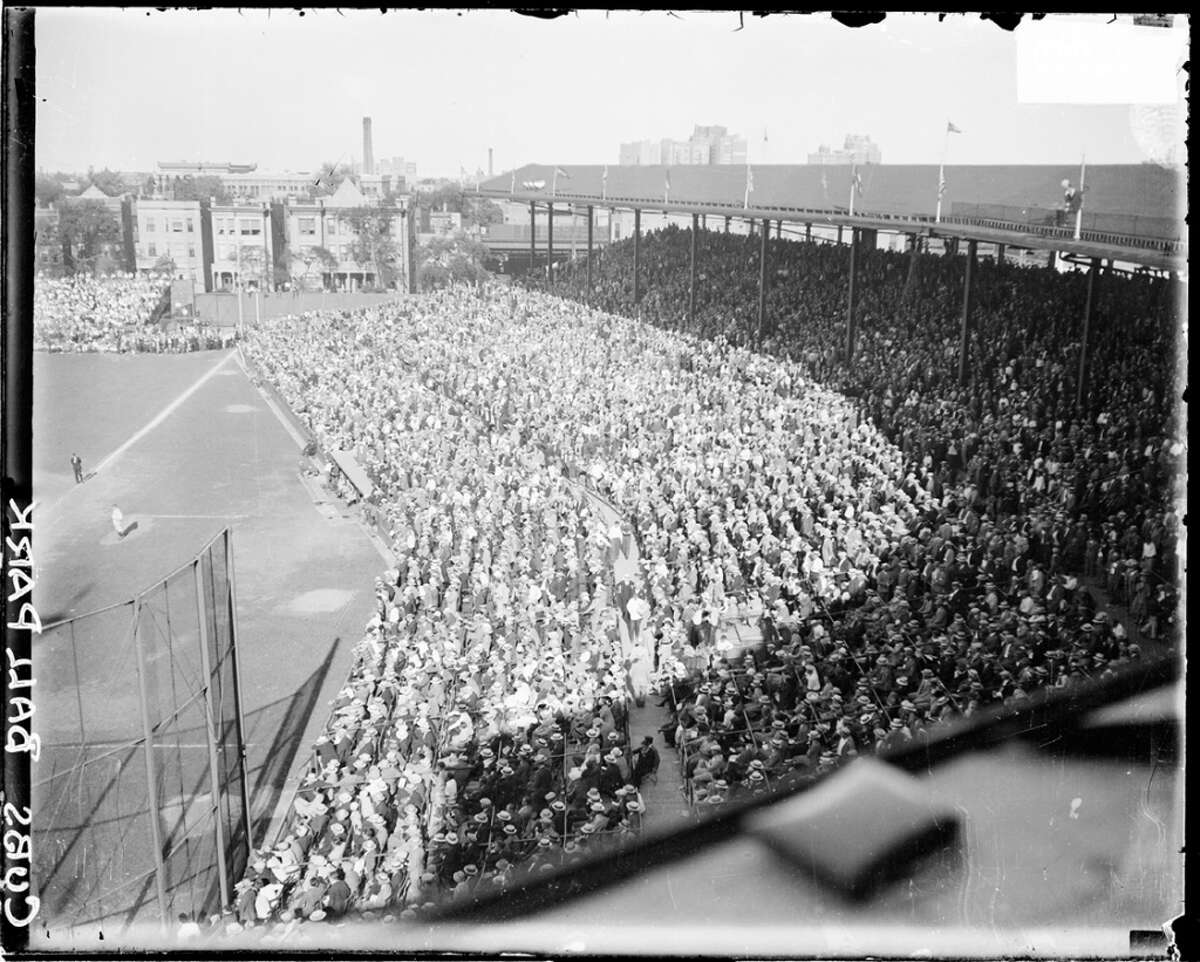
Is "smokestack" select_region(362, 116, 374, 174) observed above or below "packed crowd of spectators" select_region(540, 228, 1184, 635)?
above

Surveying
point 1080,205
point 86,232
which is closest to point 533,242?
point 86,232

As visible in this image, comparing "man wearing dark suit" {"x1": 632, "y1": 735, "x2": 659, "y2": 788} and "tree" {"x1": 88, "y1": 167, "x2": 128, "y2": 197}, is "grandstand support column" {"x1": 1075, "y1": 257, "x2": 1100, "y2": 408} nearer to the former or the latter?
"man wearing dark suit" {"x1": 632, "y1": 735, "x2": 659, "y2": 788}

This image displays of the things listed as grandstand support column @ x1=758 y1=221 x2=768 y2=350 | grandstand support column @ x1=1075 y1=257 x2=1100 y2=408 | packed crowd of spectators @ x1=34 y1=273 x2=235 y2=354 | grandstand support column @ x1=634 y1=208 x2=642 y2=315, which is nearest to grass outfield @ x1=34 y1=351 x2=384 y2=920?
packed crowd of spectators @ x1=34 y1=273 x2=235 y2=354

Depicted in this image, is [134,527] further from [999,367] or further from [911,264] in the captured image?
[911,264]

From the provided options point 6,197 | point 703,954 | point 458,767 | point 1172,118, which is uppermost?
point 1172,118

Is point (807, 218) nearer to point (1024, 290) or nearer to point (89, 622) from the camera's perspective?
point (1024, 290)

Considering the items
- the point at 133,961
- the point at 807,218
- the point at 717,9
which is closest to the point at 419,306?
the point at 807,218
